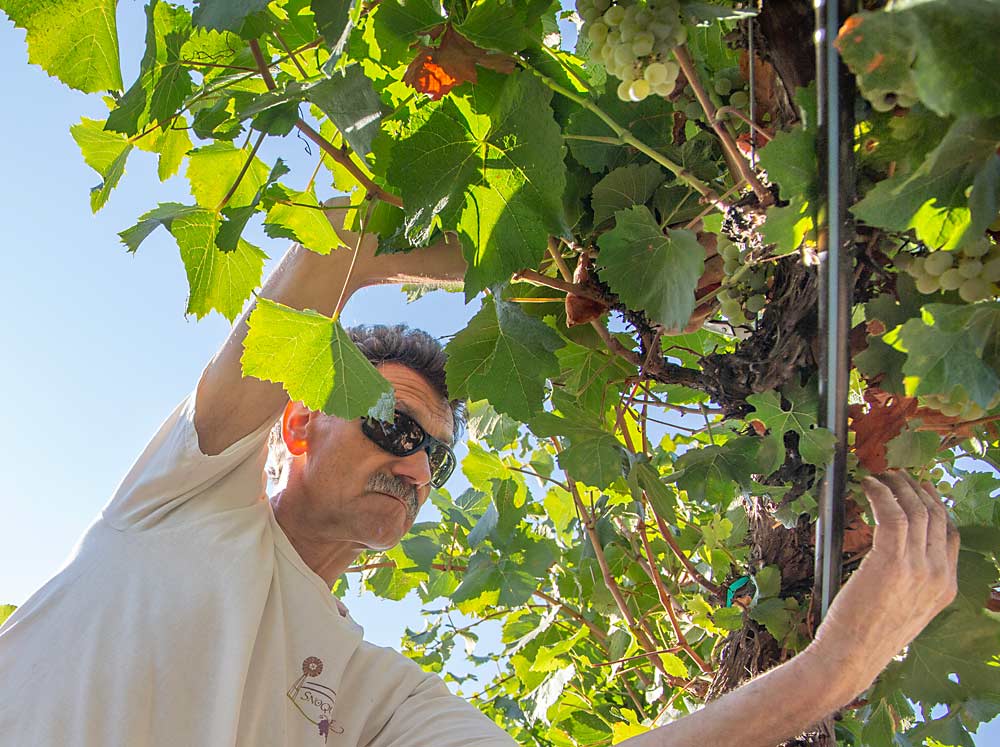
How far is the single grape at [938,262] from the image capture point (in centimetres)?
85

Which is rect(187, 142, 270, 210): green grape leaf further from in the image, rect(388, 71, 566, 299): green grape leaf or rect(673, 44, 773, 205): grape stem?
rect(673, 44, 773, 205): grape stem

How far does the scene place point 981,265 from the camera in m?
0.83

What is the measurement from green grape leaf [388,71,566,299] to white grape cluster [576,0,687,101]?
8 cm

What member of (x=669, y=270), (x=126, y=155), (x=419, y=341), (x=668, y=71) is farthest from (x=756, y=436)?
(x=419, y=341)

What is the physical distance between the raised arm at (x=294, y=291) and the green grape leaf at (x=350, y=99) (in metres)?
0.23

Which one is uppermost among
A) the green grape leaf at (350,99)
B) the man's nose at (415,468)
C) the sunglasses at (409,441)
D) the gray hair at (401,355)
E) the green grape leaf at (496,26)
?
the gray hair at (401,355)

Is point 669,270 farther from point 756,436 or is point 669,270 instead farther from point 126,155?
point 126,155

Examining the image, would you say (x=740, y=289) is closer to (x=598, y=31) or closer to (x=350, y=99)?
(x=598, y=31)

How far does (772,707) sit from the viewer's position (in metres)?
1.23

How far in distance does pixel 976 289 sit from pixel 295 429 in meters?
1.77

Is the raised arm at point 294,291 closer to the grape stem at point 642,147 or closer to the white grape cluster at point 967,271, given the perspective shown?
the grape stem at point 642,147

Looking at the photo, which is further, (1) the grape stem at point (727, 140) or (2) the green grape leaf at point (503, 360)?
(2) the green grape leaf at point (503, 360)

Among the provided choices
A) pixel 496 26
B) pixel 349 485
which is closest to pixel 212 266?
pixel 496 26

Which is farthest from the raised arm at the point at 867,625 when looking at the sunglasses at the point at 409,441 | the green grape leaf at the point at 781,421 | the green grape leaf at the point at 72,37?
the sunglasses at the point at 409,441
